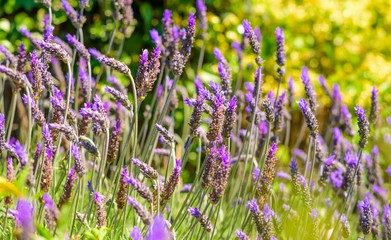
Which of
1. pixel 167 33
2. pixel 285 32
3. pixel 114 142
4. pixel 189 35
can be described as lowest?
pixel 114 142

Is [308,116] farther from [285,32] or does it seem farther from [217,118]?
[285,32]

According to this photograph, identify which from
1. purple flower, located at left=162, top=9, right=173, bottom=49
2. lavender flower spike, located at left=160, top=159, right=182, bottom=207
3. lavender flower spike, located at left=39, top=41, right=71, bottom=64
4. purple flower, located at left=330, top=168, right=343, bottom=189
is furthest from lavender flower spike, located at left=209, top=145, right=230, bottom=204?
purple flower, located at left=330, top=168, right=343, bottom=189

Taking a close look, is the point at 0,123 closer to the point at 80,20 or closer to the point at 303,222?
the point at 80,20

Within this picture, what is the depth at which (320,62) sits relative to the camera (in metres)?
6.28

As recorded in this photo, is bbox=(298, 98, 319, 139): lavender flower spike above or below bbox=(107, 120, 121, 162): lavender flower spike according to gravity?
above

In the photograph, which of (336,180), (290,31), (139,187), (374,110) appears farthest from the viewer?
(290,31)

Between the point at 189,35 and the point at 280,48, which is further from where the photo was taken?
the point at 280,48

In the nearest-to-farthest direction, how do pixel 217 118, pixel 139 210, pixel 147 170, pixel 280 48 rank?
pixel 139 210
pixel 147 170
pixel 217 118
pixel 280 48

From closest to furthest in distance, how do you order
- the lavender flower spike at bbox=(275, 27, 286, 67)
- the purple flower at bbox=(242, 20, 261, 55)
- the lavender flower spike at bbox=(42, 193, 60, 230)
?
the lavender flower spike at bbox=(42, 193, 60, 230) → the purple flower at bbox=(242, 20, 261, 55) → the lavender flower spike at bbox=(275, 27, 286, 67)

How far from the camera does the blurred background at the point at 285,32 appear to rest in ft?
17.0

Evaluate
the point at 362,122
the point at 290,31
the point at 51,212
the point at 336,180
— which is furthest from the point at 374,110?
the point at 290,31

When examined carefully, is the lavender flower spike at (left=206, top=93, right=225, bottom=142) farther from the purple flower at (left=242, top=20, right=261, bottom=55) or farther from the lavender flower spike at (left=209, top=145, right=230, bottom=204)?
the purple flower at (left=242, top=20, right=261, bottom=55)

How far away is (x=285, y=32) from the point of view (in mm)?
5746

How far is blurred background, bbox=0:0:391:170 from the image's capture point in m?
5.20
